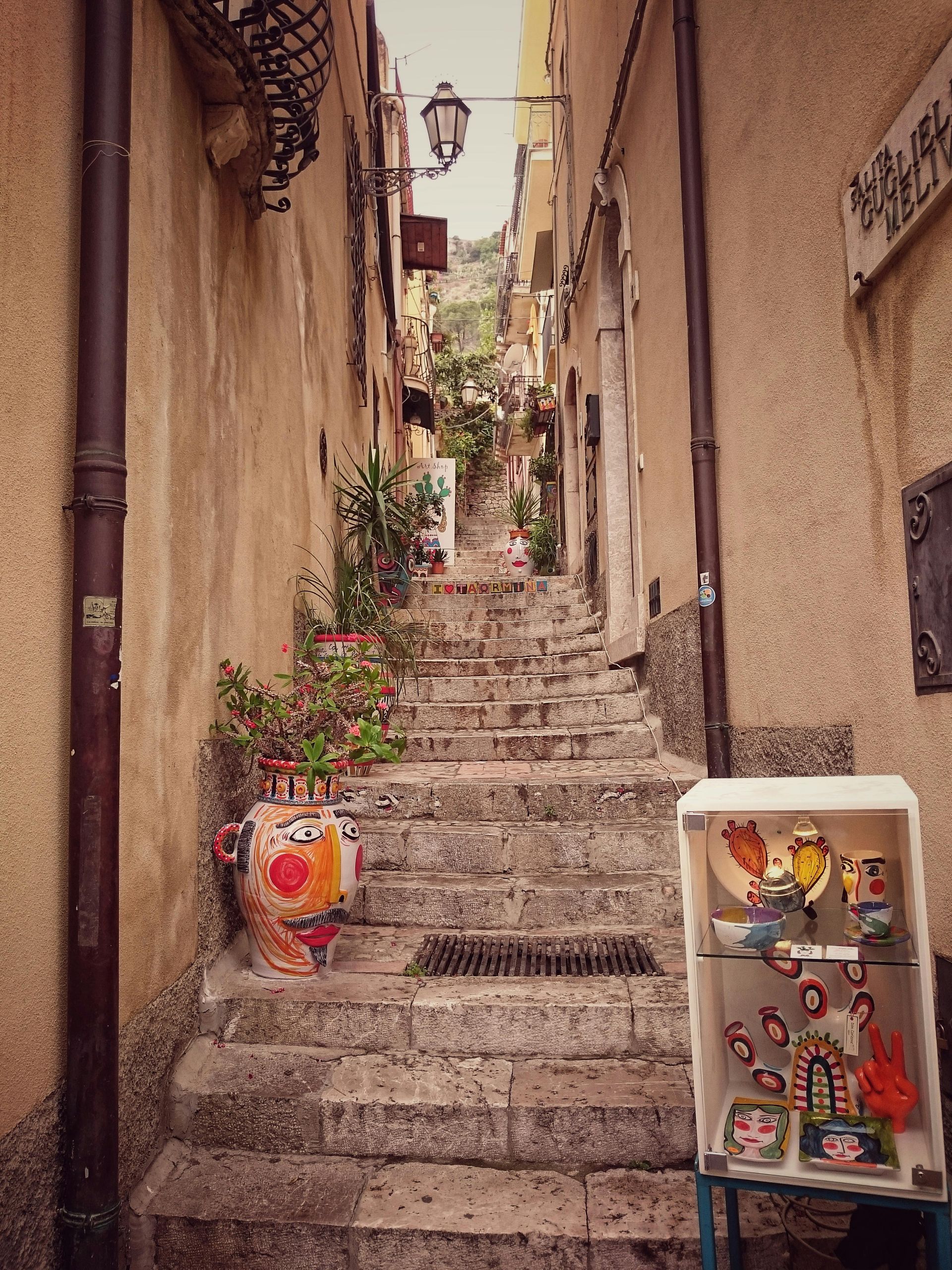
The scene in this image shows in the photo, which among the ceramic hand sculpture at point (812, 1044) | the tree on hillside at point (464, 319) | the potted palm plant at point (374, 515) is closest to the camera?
the ceramic hand sculpture at point (812, 1044)

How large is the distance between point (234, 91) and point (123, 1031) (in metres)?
3.01

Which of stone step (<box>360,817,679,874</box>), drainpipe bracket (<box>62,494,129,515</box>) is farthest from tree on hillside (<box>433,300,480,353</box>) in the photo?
drainpipe bracket (<box>62,494,129,515</box>)

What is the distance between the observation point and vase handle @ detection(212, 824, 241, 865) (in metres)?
2.90

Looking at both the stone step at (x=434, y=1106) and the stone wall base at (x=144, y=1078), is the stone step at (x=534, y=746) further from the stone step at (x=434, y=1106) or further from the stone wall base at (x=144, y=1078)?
the stone step at (x=434, y=1106)

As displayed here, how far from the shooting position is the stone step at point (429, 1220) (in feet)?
6.75

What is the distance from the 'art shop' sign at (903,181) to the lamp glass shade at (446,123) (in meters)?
6.39

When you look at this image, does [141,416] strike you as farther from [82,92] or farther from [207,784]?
[207,784]

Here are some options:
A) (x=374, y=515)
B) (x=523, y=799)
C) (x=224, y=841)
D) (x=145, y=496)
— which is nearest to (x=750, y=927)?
(x=224, y=841)

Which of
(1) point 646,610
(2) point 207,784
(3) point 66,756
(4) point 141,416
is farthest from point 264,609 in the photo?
(1) point 646,610

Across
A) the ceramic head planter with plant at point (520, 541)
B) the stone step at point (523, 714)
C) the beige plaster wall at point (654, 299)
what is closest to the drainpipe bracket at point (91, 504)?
the beige plaster wall at point (654, 299)

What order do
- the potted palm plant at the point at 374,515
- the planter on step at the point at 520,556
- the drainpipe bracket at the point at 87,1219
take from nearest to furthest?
Result: the drainpipe bracket at the point at 87,1219, the potted palm plant at the point at 374,515, the planter on step at the point at 520,556

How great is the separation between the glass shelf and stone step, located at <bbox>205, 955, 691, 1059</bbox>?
78 cm

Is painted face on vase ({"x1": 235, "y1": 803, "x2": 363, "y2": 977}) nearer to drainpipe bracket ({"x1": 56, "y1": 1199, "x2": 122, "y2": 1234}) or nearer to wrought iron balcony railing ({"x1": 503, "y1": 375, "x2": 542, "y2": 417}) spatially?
drainpipe bracket ({"x1": 56, "y1": 1199, "x2": 122, "y2": 1234})

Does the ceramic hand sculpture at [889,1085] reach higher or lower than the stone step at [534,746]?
lower
